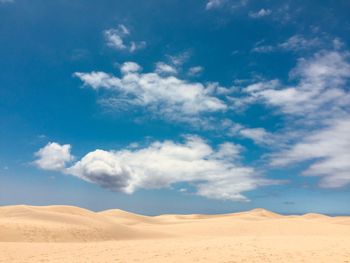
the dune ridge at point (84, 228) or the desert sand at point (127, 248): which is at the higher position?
the dune ridge at point (84, 228)

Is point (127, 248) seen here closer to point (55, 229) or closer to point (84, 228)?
point (55, 229)

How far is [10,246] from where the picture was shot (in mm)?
30344

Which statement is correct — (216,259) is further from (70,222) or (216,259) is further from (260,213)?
(260,213)

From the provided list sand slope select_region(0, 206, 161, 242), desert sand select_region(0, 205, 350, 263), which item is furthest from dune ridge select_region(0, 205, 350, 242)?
desert sand select_region(0, 205, 350, 263)

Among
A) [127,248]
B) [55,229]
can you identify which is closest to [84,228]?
[55,229]

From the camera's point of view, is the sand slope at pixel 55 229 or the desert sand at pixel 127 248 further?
the sand slope at pixel 55 229

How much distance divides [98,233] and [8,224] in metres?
10.6

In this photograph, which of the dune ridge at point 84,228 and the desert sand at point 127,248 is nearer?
the desert sand at point 127,248

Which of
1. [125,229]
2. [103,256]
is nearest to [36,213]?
[125,229]

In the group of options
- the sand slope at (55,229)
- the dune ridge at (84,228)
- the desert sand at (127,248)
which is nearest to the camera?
the desert sand at (127,248)

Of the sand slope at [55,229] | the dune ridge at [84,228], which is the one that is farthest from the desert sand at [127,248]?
the dune ridge at [84,228]

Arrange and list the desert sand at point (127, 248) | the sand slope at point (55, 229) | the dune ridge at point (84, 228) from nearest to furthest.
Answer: the desert sand at point (127, 248) → the sand slope at point (55, 229) → the dune ridge at point (84, 228)

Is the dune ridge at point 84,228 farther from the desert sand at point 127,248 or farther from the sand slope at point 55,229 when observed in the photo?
the desert sand at point 127,248

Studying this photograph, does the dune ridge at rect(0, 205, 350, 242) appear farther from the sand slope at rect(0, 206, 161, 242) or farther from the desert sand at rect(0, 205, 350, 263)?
the desert sand at rect(0, 205, 350, 263)
